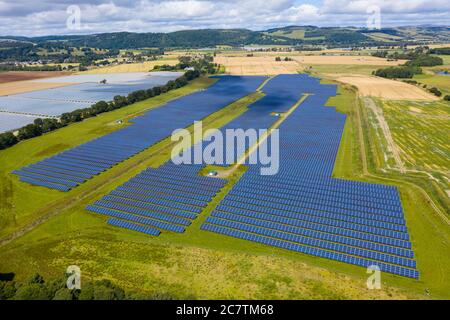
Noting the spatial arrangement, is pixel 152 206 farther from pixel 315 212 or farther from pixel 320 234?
pixel 320 234

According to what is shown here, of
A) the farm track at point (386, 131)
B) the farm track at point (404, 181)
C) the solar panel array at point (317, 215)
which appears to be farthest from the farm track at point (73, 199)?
the farm track at point (386, 131)

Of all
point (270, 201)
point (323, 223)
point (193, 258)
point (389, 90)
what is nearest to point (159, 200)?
point (193, 258)

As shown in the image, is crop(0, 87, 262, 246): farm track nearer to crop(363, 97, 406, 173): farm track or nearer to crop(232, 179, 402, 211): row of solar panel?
crop(232, 179, 402, 211): row of solar panel

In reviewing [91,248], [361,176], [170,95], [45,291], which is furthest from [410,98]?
[45,291]

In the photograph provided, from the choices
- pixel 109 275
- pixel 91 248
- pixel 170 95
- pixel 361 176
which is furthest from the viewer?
pixel 170 95

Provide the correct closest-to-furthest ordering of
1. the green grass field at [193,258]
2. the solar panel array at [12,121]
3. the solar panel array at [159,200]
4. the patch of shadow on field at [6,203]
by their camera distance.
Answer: the green grass field at [193,258] → the solar panel array at [159,200] → the patch of shadow on field at [6,203] → the solar panel array at [12,121]

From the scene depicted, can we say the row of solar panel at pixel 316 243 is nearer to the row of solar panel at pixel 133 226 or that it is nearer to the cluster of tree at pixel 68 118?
the row of solar panel at pixel 133 226
